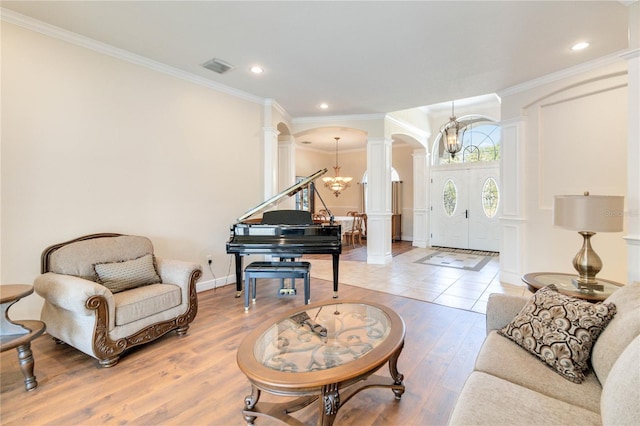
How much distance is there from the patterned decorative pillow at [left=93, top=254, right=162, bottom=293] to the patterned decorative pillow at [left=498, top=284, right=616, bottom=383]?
2989mm

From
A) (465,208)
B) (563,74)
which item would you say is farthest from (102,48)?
(465,208)

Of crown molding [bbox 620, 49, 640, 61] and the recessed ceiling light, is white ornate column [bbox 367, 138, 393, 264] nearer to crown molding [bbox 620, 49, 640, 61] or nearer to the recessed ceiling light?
the recessed ceiling light

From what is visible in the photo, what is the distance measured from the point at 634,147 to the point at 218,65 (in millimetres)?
4063

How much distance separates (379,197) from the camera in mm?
5793

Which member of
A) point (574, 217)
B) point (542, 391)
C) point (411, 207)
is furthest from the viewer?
point (411, 207)

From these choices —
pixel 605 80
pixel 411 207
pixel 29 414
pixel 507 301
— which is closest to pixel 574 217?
pixel 507 301

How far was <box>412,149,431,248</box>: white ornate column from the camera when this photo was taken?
307 inches

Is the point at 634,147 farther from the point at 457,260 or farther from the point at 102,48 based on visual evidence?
the point at 102,48

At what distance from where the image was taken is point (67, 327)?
2.29m

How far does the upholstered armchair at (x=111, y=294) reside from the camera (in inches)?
84.5

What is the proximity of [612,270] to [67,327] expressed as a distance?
5644mm

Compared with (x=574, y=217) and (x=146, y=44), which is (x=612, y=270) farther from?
(x=146, y=44)

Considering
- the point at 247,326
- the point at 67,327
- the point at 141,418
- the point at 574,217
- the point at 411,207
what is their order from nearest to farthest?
the point at 141,418
the point at 574,217
the point at 67,327
the point at 247,326
the point at 411,207

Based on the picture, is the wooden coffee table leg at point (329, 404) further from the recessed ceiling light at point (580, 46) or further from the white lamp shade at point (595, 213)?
the recessed ceiling light at point (580, 46)
